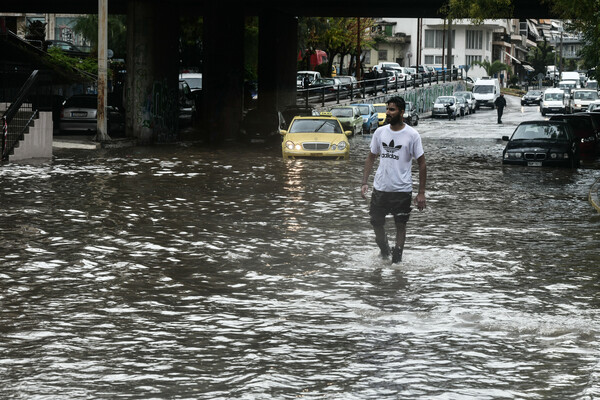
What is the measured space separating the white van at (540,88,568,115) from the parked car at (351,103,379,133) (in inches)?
830

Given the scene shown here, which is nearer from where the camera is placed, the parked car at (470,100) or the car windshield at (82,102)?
the car windshield at (82,102)

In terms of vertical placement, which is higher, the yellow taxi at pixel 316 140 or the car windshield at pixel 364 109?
the car windshield at pixel 364 109

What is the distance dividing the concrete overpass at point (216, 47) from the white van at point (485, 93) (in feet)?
103

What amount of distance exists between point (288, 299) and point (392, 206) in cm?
232

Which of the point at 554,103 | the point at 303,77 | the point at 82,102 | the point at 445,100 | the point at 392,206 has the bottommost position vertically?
the point at 392,206

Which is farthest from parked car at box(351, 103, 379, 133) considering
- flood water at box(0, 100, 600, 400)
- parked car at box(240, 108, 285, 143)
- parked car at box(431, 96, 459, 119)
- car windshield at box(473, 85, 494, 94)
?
flood water at box(0, 100, 600, 400)

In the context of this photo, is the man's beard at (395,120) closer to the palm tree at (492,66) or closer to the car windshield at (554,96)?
the car windshield at (554,96)

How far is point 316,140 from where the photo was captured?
27.9 meters

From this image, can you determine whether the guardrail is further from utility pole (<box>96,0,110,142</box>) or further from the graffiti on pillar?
utility pole (<box>96,0,110,142</box>)

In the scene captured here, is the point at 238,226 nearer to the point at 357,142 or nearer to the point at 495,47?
the point at 357,142

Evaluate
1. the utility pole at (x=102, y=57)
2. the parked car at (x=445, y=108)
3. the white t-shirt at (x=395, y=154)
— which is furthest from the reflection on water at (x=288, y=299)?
the parked car at (x=445, y=108)

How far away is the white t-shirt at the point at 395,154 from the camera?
1095cm

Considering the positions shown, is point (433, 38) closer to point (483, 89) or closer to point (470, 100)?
point (483, 89)

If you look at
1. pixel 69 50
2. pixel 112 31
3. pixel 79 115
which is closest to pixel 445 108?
pixel 112 31
